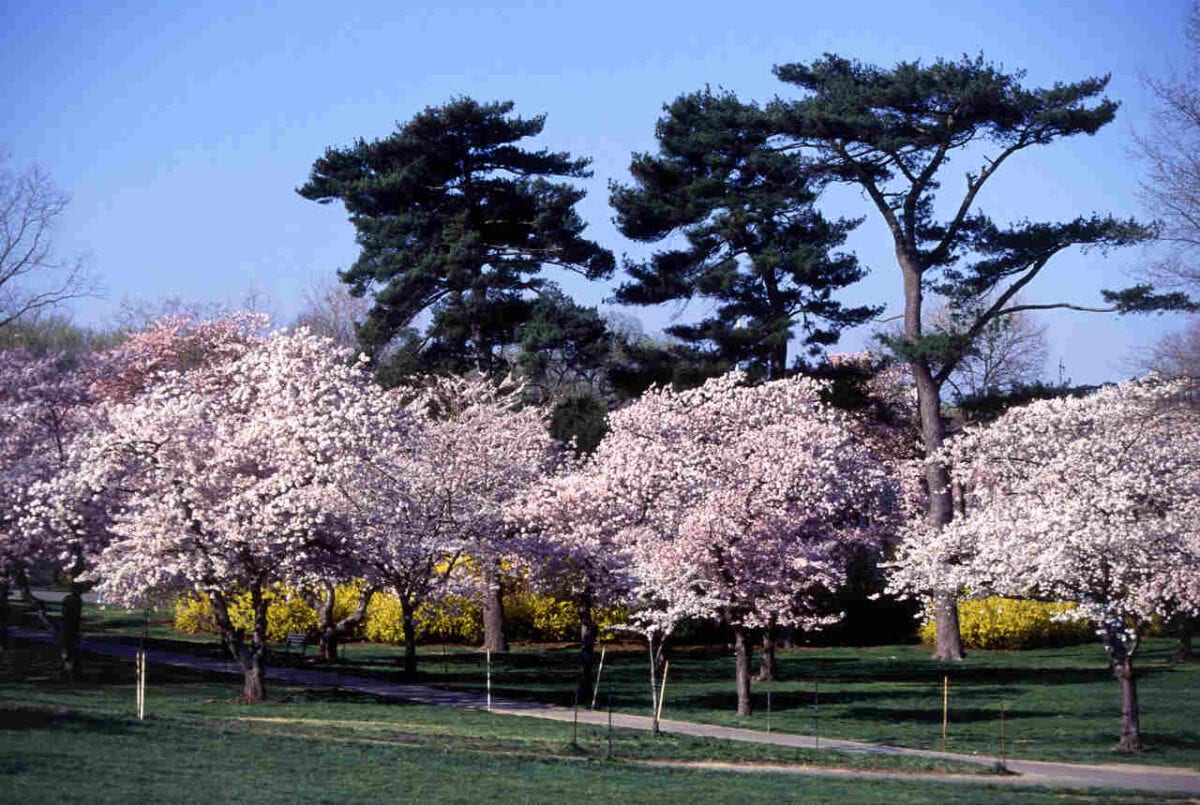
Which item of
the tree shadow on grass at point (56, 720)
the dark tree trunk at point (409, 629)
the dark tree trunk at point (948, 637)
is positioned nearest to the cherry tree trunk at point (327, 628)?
the dark tree trunk at point (409, 629)

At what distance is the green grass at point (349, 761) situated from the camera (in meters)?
12.9

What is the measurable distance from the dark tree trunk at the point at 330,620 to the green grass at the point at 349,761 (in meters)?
1.59

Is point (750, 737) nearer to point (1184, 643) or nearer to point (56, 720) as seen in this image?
point (56, 720)

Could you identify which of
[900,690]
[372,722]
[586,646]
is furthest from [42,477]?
[900,690]

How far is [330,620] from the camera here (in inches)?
1059

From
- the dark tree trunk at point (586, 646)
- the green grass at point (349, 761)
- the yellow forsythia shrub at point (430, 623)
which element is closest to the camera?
the green grass at point (349, 761)

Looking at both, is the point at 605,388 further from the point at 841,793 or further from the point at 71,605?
the point at 841,793

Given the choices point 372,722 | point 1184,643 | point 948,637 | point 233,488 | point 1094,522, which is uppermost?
point 233,488

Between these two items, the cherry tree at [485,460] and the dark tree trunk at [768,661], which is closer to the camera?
the cherry tree at [485,460]

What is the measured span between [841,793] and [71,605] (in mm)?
15663

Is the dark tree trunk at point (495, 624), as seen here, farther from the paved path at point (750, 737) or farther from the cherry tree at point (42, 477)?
the cherry tree at point (42, 477)

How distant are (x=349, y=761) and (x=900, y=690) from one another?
50.4 feet

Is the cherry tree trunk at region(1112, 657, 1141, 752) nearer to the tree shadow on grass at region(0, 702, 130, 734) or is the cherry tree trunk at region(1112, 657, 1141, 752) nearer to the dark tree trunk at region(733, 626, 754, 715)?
the dark tree trunk at region(733, 626, 754, 715)

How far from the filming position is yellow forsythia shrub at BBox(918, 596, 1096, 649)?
38.2 meters
